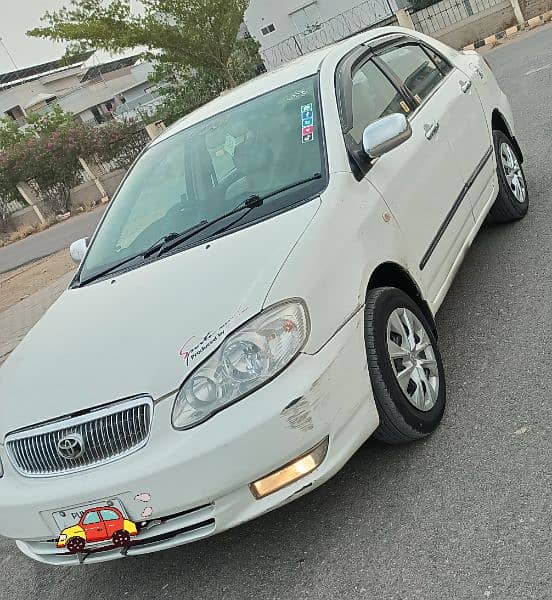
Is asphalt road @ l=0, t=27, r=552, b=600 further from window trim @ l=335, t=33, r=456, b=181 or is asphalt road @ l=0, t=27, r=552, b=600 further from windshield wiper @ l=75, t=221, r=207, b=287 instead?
windshield wiper @ l=75, t=221, r=207, b=287

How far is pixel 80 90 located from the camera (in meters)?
57.6

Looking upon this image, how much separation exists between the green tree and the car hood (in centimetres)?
2269

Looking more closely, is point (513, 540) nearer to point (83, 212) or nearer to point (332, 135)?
point (332, 135)

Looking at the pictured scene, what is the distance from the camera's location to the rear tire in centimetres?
541

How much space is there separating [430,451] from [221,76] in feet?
81.7

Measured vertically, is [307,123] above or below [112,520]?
above

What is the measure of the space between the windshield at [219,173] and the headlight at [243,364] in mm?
857

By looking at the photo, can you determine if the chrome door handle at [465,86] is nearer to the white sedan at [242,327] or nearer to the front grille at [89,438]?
the white sedan at [242,327]

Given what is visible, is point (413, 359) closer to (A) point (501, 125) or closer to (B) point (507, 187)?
(B) point (507, 187)

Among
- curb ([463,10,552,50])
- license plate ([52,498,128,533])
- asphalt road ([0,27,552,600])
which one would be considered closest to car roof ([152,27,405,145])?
asphalt road ([0,27,552,600])

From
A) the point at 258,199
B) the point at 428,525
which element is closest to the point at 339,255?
the point at 258,199

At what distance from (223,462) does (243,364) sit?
14.1 inches

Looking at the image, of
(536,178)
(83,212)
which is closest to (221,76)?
(83,212)

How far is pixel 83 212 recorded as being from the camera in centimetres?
2602
